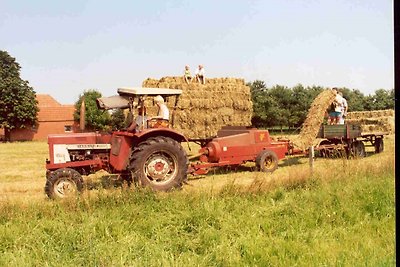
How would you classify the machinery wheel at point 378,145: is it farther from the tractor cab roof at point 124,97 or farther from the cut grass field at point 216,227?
the tractor cab roof at point 124,97

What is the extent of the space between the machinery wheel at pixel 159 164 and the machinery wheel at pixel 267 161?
2.50 metres

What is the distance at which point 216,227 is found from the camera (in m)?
5.07

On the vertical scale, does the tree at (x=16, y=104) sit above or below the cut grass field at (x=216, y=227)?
above

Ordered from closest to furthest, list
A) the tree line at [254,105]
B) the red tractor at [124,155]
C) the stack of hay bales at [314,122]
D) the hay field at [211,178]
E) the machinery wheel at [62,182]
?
the hay field at [211,178], the machinery wheel at [62,182], the red tractor at [124,155], the stack of hay bales at [314,122], the tree line at [254,105]

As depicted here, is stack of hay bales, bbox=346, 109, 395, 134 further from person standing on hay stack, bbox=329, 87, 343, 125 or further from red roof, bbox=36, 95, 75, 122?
red roof, bbox=36, 95, 75, 122

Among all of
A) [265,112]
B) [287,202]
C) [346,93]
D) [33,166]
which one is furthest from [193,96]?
[346,93]

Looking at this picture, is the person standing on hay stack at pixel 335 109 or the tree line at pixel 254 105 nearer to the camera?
the person standing on hay stack at pixel 335 109

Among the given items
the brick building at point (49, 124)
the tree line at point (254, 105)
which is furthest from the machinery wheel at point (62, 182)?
the brick building at point (49, 124)

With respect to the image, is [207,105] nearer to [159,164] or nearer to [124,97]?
[124,97]

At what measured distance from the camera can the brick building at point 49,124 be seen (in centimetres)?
4266

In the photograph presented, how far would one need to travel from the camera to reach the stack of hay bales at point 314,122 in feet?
38.9

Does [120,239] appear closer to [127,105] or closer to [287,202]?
[287,202]

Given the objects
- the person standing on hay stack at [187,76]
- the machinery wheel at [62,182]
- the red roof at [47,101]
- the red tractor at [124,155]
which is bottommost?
the machinery wheel at [62,182]

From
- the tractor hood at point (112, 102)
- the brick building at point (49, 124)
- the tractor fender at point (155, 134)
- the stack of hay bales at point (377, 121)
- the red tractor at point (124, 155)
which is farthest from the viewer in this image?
the brick building at point (49, 124)
